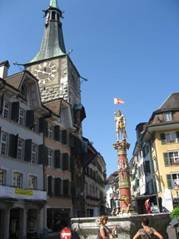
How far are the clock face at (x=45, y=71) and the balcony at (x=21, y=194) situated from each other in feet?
80.0

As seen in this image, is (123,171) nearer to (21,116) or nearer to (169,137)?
(21,116)

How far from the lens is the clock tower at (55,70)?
4770cm

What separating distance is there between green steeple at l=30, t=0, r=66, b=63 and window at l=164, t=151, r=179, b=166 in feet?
79.5

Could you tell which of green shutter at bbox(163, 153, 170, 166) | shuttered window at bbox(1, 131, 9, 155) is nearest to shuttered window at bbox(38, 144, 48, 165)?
shuttered window at bbox(1, 131, 9, 155)

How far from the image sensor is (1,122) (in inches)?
1051

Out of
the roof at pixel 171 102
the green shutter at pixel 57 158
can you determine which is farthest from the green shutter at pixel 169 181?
the green shutter at pixel 57 158

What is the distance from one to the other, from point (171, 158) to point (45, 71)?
2466cm

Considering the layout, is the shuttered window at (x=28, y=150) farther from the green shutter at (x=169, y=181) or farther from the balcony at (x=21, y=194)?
the green shutter at (x=169, y=181)

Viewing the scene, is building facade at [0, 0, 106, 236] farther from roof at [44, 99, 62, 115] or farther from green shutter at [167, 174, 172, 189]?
green shutter at [167, 174, 172, 189]

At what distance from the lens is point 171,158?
40469 millimetres

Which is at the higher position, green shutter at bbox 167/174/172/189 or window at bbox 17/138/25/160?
window at bbox 17/138/25/160

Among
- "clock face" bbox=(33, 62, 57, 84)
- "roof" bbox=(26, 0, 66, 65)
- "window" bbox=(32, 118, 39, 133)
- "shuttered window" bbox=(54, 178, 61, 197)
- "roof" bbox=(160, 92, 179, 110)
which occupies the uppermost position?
"roof" bbox=(26, 0, 66, 65)

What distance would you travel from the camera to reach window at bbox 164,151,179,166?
40125 mm

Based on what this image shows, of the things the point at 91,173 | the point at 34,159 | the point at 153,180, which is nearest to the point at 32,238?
the point at 34,159
